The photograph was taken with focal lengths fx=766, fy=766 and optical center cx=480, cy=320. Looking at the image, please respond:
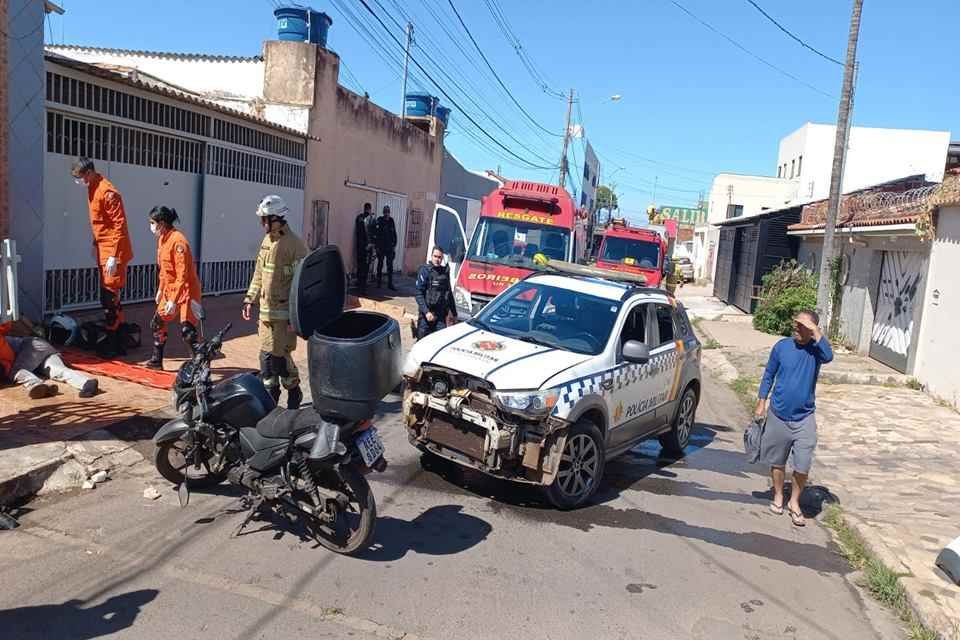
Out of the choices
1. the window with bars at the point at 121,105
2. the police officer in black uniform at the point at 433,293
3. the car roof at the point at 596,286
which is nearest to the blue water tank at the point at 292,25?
the window with bars at the point at 121,105

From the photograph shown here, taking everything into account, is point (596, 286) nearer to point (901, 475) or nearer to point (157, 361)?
point (901, 475)

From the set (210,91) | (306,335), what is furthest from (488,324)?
(210,91)

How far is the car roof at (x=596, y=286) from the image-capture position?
6882 mm

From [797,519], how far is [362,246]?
1397 cm

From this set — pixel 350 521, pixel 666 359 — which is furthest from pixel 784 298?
pixel 350 521

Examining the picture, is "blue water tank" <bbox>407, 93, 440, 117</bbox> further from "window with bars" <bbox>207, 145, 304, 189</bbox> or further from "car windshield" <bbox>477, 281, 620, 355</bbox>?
"car windshield" <bbox>477, 281, 620, 355</bbox>

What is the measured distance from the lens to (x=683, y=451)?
792cm

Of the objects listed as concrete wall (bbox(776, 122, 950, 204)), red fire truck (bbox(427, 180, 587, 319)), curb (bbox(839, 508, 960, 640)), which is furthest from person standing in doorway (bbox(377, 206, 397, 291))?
concrete wall (bbox(776, 122, 950, 204))

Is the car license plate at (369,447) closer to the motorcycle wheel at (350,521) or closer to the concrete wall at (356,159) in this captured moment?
the motorcycle wheel at (350,521)

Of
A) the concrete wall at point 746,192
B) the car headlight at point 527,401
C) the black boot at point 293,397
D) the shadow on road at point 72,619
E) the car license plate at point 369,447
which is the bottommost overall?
the shadow on road at point 72,619

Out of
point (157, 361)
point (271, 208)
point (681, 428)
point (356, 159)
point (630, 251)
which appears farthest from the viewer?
point (630, 251)

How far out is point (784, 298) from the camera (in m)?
19.5

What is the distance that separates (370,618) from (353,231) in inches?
627

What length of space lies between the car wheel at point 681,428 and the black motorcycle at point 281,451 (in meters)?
4.04
